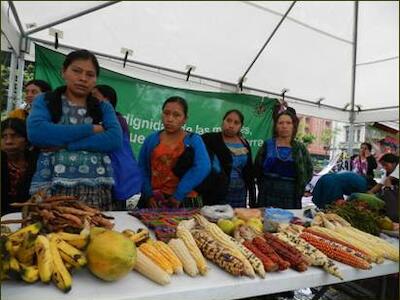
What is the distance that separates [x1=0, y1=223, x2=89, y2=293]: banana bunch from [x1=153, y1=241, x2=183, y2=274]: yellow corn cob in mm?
224

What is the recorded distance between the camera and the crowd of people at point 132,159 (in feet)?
4.13

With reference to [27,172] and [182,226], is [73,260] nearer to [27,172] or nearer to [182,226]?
[182,226]

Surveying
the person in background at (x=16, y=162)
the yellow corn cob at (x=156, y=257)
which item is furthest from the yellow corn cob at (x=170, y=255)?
the person in background at (x=16, y=162)

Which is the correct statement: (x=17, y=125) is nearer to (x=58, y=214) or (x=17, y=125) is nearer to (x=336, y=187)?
(x=58, y=214)

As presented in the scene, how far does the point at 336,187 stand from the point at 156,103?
5.14 feet

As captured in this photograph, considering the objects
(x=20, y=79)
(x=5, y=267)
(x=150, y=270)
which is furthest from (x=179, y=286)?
(x=20, y=79)

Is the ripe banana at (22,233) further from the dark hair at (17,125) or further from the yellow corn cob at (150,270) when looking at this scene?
the dark hair at (17,125)

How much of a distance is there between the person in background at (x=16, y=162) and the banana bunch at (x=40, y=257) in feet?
2.22

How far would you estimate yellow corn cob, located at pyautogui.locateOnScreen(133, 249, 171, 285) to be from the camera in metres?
0.82

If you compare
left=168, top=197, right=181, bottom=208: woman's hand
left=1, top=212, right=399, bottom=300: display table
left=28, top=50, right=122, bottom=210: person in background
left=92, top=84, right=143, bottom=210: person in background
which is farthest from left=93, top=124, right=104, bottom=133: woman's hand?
left=1, top=212, right=399, bottom=300: display table

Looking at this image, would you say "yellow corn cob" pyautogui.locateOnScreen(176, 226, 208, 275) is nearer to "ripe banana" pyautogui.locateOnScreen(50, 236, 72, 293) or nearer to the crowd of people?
"ripe banana" pyautogui.locateOnScreen(50, 236, 72, 293)

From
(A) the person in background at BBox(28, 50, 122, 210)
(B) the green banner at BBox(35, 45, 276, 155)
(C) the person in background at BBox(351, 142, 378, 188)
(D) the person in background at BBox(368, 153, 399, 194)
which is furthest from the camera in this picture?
(B) the green banner at BBox(35, 45, 276, 155)

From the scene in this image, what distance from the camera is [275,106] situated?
313 cm

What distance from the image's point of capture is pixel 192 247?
99 centimetres
